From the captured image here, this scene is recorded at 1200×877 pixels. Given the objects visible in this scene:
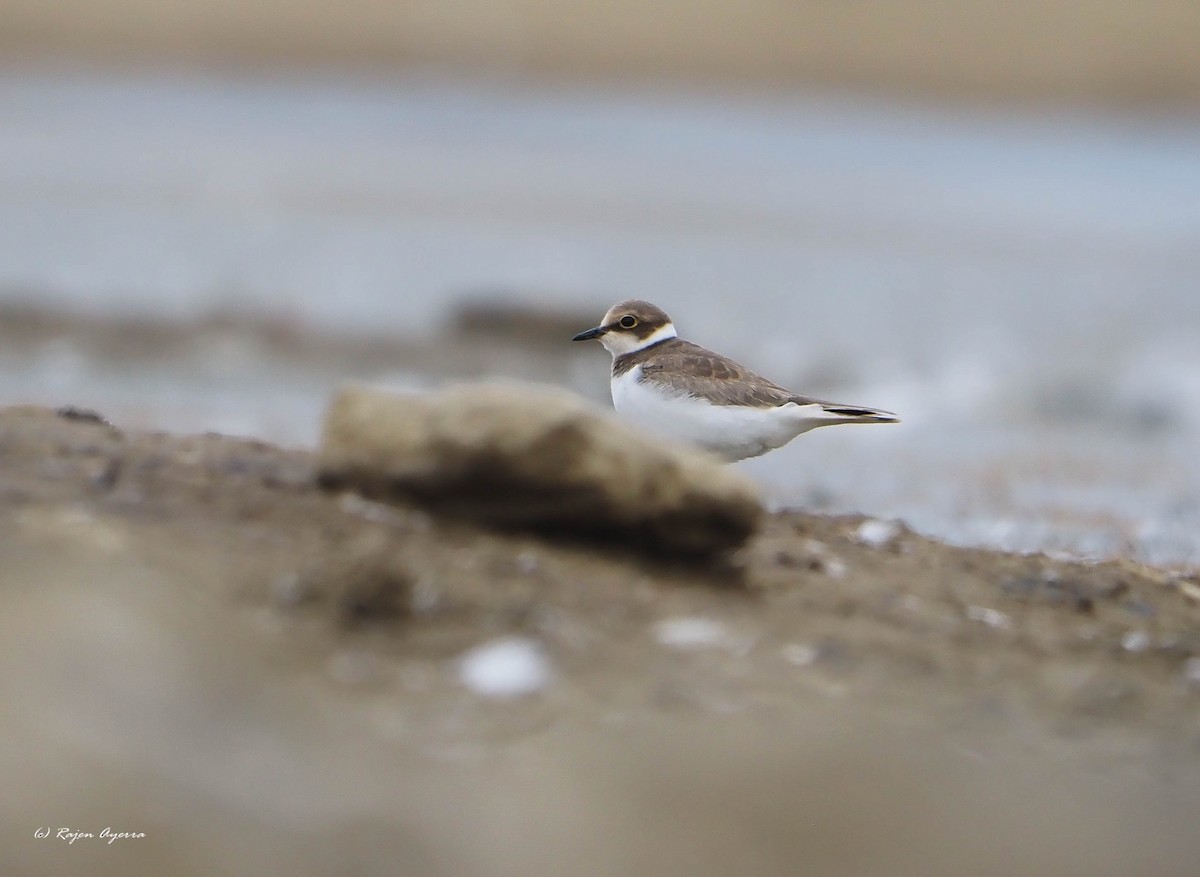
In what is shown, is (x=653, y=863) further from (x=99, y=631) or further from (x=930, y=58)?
(x=930, y=58)

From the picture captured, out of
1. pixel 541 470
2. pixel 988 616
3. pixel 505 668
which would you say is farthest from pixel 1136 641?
pixel 505 668

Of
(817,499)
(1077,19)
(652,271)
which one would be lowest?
(817,499)

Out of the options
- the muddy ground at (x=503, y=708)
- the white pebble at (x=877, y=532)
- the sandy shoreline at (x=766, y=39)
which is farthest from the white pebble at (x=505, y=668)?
the sandy shoreline at (x=766, y=39)

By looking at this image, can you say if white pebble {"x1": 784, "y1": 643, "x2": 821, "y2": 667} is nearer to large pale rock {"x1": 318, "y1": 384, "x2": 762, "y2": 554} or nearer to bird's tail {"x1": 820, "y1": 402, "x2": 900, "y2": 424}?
large pale rock {"x1": 318, "y1": 384, "x2": 762, "y2": 554}

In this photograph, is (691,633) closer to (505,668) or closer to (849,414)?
(505,668)

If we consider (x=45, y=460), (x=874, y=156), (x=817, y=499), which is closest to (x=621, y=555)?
(x=45, y=460)

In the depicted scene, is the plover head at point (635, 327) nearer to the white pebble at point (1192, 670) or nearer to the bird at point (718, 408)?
the bird at point (718, 408)

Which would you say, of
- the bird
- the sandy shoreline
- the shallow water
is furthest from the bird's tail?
the sandy shoreline
